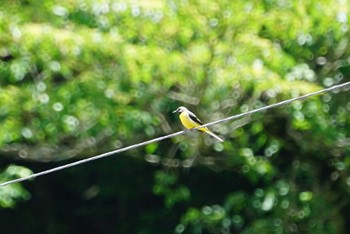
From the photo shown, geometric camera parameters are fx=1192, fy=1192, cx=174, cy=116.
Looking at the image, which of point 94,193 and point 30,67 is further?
point 94,193

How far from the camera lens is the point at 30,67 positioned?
30.6ft

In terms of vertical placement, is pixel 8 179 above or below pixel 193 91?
below

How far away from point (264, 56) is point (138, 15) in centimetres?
101

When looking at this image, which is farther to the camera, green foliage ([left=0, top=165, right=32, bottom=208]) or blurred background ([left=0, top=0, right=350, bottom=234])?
green foliage ([left=0, top=165, right=32, bottom=208])

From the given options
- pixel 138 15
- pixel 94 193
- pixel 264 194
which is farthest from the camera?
pixel 94 193

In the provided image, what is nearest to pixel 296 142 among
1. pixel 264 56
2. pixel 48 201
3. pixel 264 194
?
pixel 264 194

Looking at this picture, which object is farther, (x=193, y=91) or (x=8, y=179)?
(x=193, y=91)

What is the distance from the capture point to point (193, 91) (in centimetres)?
938

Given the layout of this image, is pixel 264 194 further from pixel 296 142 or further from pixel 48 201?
pixel 48 201

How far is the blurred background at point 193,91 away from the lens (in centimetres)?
906

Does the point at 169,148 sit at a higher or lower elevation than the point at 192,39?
lower

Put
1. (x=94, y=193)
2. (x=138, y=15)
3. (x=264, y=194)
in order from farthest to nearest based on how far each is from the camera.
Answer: (x=94, y=193) < (x=264, y=194) < (x=138, y=15)

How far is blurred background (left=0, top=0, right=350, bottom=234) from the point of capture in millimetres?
9062

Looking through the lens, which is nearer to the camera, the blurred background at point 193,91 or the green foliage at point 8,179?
the blurred background at point 193,91
